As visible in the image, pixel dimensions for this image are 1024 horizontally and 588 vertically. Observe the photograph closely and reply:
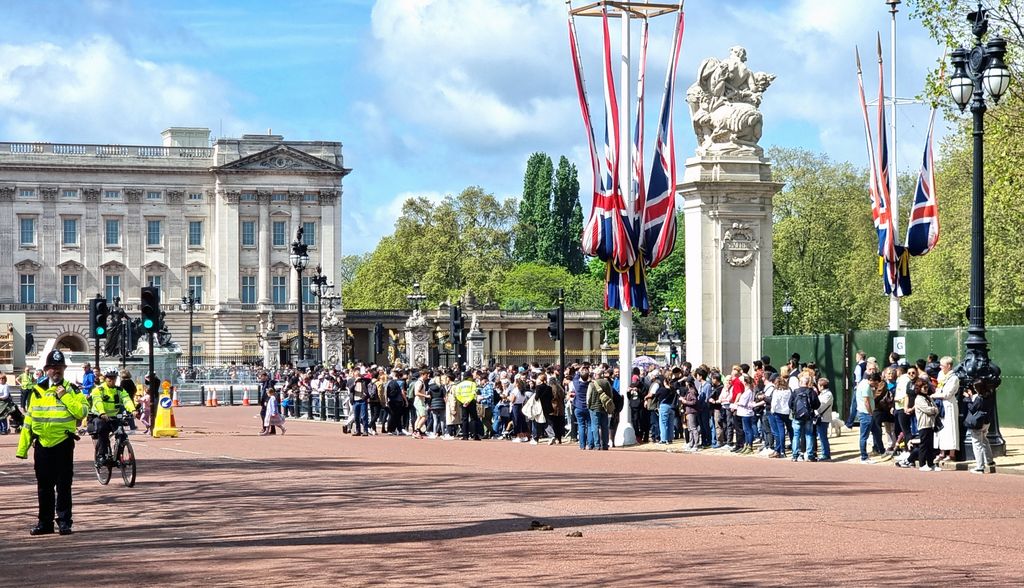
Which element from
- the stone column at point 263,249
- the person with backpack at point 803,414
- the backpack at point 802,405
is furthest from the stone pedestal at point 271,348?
the backpack at point 802,405

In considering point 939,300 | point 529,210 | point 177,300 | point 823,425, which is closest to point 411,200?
point 529,210

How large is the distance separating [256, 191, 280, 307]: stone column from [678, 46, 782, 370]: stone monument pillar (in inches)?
3437

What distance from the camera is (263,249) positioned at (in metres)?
120

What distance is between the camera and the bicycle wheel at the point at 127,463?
781 inches

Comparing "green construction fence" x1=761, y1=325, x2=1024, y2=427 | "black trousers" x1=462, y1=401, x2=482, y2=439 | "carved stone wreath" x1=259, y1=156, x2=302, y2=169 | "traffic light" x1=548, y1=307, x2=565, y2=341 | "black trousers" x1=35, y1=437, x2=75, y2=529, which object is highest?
"carved stone wreath" x1=259, y1=156, x2=302, y2=169

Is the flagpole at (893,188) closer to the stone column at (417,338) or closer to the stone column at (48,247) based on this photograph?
the stone column at (417,338)

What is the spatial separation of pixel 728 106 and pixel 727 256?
11.2ft

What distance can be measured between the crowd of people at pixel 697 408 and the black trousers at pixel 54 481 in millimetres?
12616

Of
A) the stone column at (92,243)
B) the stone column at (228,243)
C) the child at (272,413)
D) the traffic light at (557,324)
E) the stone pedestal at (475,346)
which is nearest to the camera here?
the child at (272,413)

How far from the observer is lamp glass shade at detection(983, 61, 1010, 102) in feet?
71.5

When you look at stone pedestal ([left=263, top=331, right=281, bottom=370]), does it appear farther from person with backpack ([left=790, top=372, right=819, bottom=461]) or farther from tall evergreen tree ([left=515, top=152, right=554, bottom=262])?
person with backpack ([left=790, top=372, right=819, bottom=461])

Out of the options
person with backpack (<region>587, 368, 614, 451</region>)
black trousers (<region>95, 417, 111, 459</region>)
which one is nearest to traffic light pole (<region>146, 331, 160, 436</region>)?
person with backpack (<region>587, 368, 614, 451</region>)

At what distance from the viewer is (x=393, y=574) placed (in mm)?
11594

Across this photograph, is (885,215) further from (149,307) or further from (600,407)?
(149,307)
